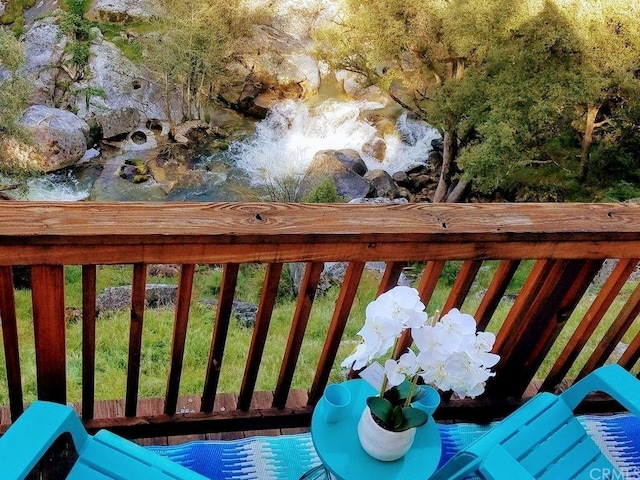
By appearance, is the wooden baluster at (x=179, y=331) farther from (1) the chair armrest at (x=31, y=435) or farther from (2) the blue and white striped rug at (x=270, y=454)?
(1) the chair armrest at (x=31, y=435)

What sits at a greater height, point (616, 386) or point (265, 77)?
point (616, 386)

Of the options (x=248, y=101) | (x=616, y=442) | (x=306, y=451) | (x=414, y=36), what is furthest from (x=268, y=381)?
(x=248, y=101)

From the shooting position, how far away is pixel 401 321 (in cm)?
107

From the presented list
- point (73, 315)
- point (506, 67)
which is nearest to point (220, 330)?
point (73, 315)

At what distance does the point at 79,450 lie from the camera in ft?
4.04

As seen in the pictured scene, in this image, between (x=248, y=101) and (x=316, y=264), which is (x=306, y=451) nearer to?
(x=316, y=264)

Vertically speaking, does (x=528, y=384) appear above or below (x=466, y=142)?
above

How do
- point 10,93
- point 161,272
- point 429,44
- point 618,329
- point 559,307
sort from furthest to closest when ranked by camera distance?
point 429,44 < point 10,93 < point 161,272 < point 618,329 < point 559,307

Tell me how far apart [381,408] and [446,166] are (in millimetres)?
9614

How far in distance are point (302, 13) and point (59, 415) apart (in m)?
14.8

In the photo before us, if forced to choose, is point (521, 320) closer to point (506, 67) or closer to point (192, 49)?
point (506, 67)

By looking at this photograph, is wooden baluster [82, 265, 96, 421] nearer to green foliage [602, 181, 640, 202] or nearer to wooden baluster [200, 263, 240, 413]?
wooden baluster [200, 263, 240, 413]

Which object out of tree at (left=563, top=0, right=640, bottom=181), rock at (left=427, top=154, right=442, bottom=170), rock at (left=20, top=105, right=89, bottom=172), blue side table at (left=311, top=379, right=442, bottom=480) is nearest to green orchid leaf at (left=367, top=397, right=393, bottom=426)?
blue side table at (left=311, top=379, right=442, bottom=480)

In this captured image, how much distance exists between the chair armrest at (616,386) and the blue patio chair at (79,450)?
0.88 m
